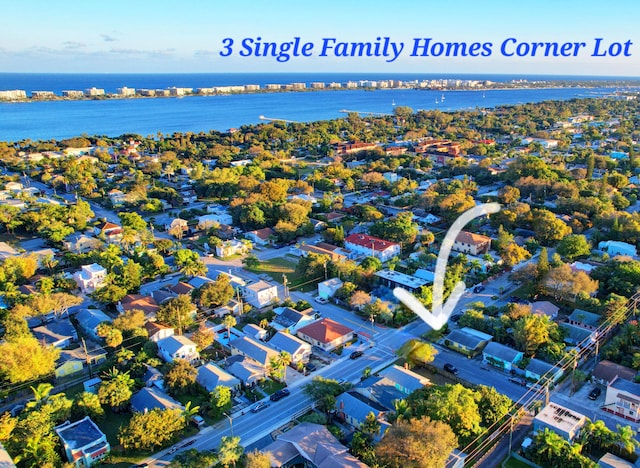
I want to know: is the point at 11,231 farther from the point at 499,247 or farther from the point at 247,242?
the point at 499,247

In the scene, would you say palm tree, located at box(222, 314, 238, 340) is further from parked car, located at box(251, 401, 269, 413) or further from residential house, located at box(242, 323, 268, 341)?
parked car, located at box(251, 401, 269, 413)

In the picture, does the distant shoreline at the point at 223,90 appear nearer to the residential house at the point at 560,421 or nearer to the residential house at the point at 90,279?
the residential house at the point at 90,279

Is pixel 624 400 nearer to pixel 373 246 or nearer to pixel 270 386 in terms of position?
→ pixel 270 386

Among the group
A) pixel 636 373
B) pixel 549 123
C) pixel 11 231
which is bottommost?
pixel 11 231

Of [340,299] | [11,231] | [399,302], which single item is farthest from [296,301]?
[11,231]

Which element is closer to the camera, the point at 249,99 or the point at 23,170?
the point at 23,170

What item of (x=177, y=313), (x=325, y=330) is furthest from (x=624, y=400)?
(x=177, y=313)

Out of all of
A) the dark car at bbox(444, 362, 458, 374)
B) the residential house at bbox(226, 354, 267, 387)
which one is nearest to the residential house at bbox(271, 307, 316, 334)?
the residential house at bbox(226, 354, 267, 387)

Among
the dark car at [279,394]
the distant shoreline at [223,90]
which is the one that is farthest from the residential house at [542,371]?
the distant shoreline at [223,90]
